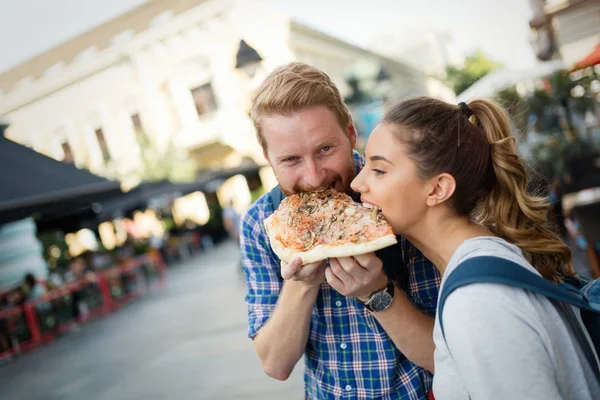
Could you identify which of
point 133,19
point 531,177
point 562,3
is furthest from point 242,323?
point 133,19

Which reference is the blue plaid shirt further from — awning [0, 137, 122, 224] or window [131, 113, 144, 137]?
window [131, 113, 144, 137]

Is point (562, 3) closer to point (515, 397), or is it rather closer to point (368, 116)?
point (368, 116)

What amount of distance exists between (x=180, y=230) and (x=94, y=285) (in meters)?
9.90

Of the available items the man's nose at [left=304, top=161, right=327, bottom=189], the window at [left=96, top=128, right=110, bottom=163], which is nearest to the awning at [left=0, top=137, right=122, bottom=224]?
the man's nose at [left=304, top=161, right=327, bottom=189]

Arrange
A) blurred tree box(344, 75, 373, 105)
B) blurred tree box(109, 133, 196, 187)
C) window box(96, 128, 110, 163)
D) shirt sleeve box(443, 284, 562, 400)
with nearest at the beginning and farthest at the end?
1. shirt sleeve box(443, 284, 562, 400)
2. blurred tree box(109, 133, 196, 187)
3. blurred tree box(344, 75, 373, 105)
4. window box(96, 128, 110, 163)

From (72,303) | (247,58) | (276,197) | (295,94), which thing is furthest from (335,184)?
(72,303)

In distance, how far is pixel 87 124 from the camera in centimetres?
3059

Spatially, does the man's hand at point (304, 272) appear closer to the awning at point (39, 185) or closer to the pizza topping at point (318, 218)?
the pizza topping at point (318, 218)

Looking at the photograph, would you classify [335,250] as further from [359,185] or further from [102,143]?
[102,143]

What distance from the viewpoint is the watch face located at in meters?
1.70

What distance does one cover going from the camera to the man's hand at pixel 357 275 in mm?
1651

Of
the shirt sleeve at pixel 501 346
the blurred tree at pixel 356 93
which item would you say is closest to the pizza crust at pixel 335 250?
the shirt sleeve at pixel 501 346

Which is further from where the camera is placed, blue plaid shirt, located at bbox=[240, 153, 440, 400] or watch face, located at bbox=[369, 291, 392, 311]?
blue plaid shirt, located at bbox=[240, 153, 440, 400]

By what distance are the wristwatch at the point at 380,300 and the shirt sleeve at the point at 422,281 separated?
Result: 0.83ft
